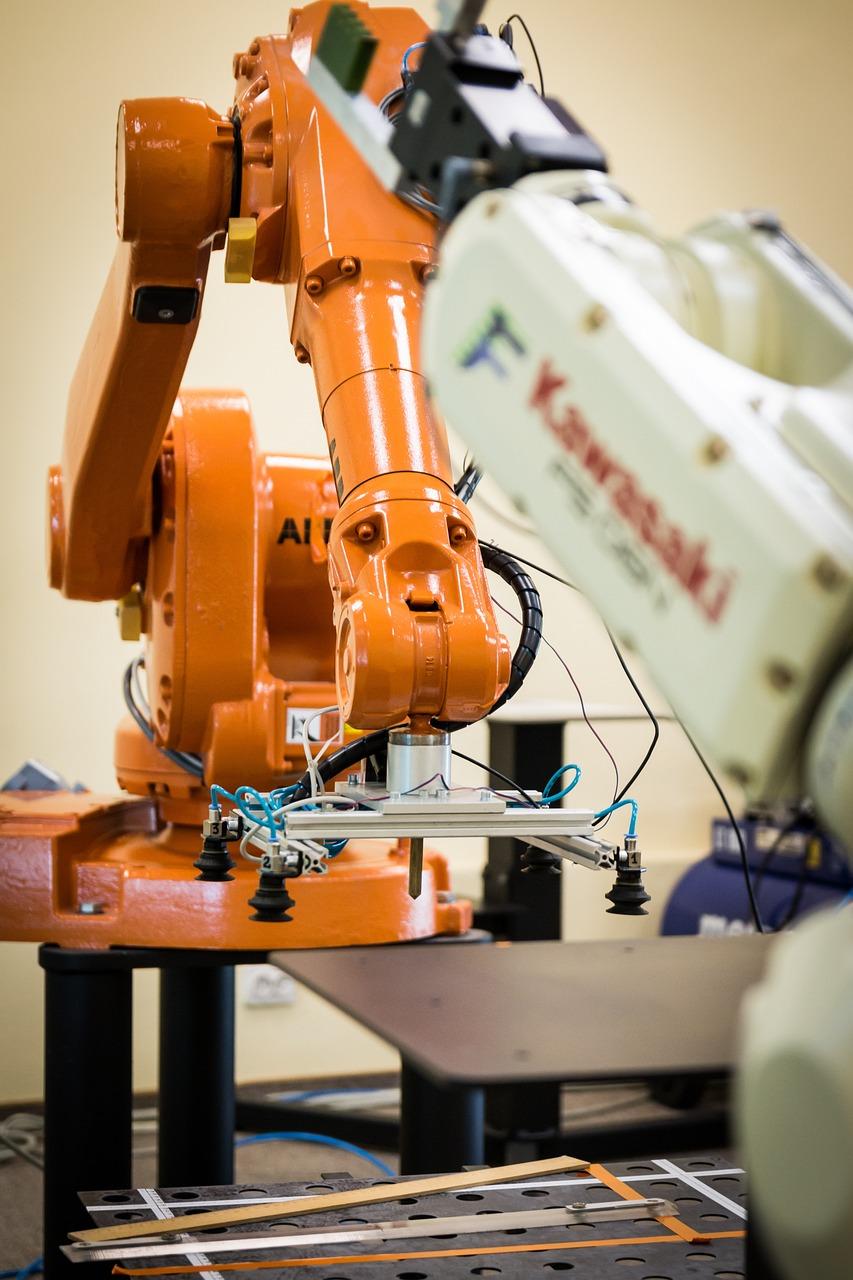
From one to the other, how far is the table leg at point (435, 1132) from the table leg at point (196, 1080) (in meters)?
0.44

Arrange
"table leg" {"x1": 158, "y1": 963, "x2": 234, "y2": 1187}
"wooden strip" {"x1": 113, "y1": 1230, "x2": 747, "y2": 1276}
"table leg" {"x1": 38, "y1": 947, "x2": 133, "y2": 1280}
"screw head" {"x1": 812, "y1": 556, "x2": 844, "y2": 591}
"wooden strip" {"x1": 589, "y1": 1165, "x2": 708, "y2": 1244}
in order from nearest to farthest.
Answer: "screw head" {"x1": 812, "y1": 556, "x2": 844, "y2": 591} < "wooden strip" {"x1": 113, "y1": 1230, "x2": 747, "y2": 1276} < "wooden strip" {"x1": 589, "y1": 1165, "x2": 708, "y2": 1244} < "table leg" {"x1": 38, "y1": 947, "x2": 133, "y2": 1280} < "table leg" {"x1": 158, "y1": 963, "x2": 234, "y2": 1187}

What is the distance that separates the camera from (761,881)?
3.62m

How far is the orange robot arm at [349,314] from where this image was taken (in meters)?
1.14

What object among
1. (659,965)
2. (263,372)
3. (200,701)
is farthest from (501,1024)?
(263,372)

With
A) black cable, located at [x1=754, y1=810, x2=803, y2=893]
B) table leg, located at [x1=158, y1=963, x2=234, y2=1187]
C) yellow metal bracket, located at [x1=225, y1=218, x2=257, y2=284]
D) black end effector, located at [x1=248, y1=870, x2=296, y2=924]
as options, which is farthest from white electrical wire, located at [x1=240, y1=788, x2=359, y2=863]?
black cable, located at [x1=754, y1=810, x2=803, y2=893]

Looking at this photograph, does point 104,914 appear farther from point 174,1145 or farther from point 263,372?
point 263,372

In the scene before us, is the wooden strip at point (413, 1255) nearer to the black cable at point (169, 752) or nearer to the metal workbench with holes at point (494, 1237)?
the metal workbench with holes at point (494, 1237)

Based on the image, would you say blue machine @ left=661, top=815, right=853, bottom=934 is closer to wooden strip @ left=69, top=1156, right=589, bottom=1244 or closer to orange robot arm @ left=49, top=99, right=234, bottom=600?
wooden strip @ left=69, top=1156, right=589, bottom=1244

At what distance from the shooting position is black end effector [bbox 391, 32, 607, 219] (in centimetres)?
84

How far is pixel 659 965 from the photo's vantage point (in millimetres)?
1100

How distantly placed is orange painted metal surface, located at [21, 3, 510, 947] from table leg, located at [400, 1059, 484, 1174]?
24 cm

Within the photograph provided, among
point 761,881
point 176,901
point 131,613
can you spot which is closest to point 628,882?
point 176,901

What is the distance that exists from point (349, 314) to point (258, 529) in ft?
2.21

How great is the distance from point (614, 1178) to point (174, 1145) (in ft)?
3.00
